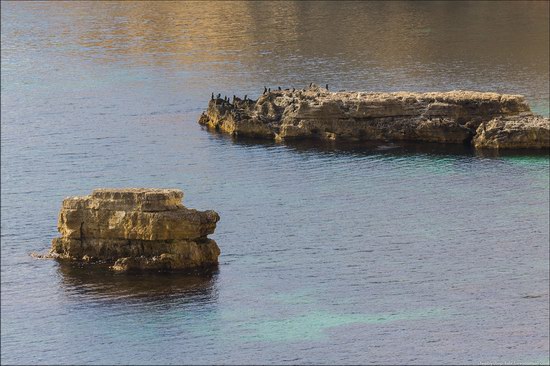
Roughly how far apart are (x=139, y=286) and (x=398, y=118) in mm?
47774

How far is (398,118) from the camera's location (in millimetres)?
136250

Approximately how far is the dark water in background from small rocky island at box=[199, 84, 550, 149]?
2096 mm

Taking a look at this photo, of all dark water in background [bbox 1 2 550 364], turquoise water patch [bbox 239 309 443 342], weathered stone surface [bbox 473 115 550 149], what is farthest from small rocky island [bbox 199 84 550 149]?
turquoise water patch [bbox 239 309 443 342]

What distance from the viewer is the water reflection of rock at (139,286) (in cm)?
9281

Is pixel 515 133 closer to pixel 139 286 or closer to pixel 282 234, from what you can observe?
pixel 282 234

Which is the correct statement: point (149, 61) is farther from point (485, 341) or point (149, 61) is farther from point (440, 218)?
point (485, 341)

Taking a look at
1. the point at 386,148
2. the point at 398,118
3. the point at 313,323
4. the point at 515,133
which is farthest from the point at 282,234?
the point at 515,133

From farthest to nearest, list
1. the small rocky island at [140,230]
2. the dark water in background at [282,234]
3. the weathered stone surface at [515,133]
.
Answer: the weathered stone surface at [515,133]
the small rocky island at [140,230]
the dark water in background at [282,234]

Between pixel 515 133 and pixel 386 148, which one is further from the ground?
pixel 515 133

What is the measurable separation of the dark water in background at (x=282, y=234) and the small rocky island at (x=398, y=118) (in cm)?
210

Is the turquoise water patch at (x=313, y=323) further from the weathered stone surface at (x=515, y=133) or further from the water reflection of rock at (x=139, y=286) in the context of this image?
the weathered stone surface at (x=515, y=133)

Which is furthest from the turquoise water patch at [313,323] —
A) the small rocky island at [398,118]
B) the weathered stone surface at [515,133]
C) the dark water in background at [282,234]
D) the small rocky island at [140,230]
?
the small rocky island at [398,118]

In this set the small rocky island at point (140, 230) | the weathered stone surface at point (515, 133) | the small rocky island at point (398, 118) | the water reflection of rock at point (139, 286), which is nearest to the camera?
the water reflection of rock at point (139, 286)

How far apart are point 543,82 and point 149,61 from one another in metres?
49.5
